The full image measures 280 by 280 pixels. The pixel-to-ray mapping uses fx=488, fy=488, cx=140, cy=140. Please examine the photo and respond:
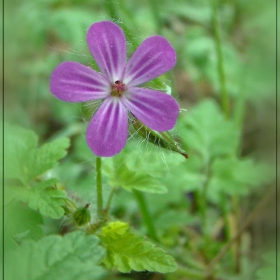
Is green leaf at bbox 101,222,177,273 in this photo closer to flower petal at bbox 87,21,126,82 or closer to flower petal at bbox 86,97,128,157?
flower petal at bbox 86,97,128,157

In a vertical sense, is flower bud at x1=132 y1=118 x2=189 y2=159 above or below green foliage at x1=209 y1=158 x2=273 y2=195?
above

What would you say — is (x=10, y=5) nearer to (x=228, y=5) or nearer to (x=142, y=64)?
(x=228, y=5)

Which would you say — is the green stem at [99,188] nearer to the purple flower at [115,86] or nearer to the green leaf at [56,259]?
the purple flower at [115,86]

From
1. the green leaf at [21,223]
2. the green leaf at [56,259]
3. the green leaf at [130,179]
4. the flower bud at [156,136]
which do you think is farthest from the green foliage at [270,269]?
the green leaf at [21,223]

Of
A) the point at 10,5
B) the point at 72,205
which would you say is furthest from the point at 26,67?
the point at 72,205

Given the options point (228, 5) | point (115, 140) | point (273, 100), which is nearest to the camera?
point (115, 140)

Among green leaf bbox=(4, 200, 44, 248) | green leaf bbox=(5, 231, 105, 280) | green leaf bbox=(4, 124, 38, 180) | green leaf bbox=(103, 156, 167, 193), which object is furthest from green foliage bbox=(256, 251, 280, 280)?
green leaf bbox=(4, 124, 38, 180)
